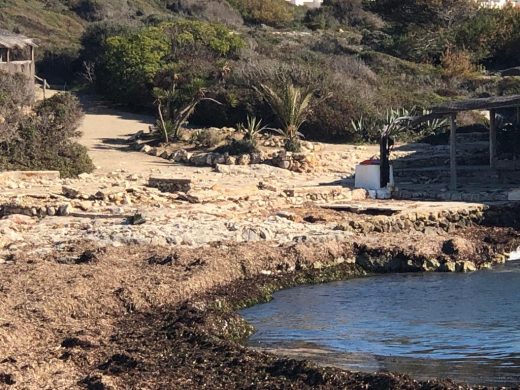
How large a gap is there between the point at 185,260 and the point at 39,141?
35.5 feet

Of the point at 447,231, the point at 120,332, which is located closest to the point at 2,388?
the point at 120,332

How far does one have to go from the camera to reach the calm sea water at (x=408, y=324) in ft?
41.9

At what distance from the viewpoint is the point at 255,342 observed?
13852 mm

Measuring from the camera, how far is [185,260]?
55.3ft

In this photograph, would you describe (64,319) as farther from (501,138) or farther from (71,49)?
(71,49)

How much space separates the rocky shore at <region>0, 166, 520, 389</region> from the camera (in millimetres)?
11641

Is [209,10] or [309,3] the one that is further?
[309,3]

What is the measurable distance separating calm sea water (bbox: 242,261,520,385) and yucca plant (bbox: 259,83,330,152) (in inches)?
481

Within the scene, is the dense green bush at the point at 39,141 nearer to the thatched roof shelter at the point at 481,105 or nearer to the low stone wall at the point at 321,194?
the low stone wall at the point at 321,194

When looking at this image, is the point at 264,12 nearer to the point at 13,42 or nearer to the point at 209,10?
the point at 209,10

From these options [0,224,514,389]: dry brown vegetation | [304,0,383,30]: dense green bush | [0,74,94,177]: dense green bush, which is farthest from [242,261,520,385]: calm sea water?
[304,0,383,30]: dense green bush

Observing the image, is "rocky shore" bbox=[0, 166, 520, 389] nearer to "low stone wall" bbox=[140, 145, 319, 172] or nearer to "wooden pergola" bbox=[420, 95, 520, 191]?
"low stone wall" bbox=[140, 145, 319, 172]

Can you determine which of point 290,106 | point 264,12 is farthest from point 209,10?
point 290,106

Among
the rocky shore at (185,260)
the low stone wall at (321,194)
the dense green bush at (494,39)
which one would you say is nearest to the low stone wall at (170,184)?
the rocky shore at (185,260)
